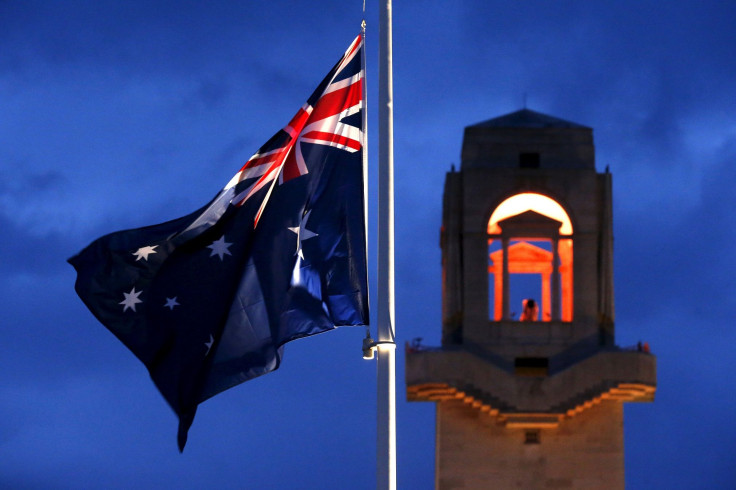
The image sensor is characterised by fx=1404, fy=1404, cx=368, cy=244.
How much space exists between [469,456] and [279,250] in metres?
34.8

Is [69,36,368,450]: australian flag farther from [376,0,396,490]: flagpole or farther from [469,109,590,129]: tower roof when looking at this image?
[469,109,590,129]: tower roof

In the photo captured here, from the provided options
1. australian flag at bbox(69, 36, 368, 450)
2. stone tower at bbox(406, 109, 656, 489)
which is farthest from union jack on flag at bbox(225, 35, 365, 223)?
stone tower at bbox(406, 109, 656, 489)

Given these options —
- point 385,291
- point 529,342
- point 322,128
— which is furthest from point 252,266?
point 529,342

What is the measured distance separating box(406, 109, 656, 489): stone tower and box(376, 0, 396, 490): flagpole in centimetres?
3349

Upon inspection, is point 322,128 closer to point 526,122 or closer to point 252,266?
point 252,266

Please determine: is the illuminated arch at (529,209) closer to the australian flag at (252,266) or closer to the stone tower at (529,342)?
the stone tower at (529,342)

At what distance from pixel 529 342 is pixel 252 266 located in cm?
3424

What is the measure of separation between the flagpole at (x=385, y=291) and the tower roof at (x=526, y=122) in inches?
1436

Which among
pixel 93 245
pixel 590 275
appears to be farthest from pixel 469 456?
pixel 93 245

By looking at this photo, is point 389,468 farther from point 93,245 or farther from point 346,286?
point 93,245

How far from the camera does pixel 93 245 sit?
21.1 metres

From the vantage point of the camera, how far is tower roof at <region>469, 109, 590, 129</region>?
56.3 m

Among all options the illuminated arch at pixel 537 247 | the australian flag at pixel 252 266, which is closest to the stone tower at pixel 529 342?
the illuminated arch at pixel 537 247

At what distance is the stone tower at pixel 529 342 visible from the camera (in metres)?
52.5
